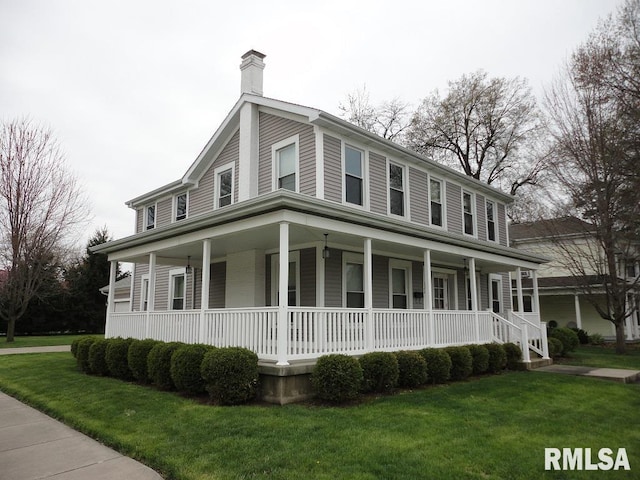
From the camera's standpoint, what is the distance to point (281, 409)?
7203mm

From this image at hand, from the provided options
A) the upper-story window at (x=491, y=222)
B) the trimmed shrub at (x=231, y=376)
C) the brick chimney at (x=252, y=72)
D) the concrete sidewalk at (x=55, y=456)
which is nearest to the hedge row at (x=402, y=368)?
the trimmed shrub at (x=231, y=376)

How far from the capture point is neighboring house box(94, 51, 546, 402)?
867 cm

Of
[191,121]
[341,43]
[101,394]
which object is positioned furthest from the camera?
[191,121]

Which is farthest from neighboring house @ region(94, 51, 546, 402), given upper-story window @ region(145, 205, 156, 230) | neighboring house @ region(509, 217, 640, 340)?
neighboring house @ region(509, 217, 640, 340)

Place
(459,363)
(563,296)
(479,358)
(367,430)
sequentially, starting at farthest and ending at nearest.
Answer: (563,296) → (479,358) → (459,363) → (367,430)

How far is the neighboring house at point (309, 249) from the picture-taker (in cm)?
867

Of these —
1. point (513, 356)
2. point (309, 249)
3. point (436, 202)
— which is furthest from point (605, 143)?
point (309, 249)

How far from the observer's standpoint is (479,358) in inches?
448

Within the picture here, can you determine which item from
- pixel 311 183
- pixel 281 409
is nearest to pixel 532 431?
pixel 281 409

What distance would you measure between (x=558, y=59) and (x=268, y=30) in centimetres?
1233

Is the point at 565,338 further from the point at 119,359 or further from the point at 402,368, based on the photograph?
the point at 119,359

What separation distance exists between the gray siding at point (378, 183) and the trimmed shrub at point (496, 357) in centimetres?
473

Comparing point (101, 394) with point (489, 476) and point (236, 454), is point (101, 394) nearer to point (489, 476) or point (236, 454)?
point (236, 454)

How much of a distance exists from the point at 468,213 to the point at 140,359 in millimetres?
12517
